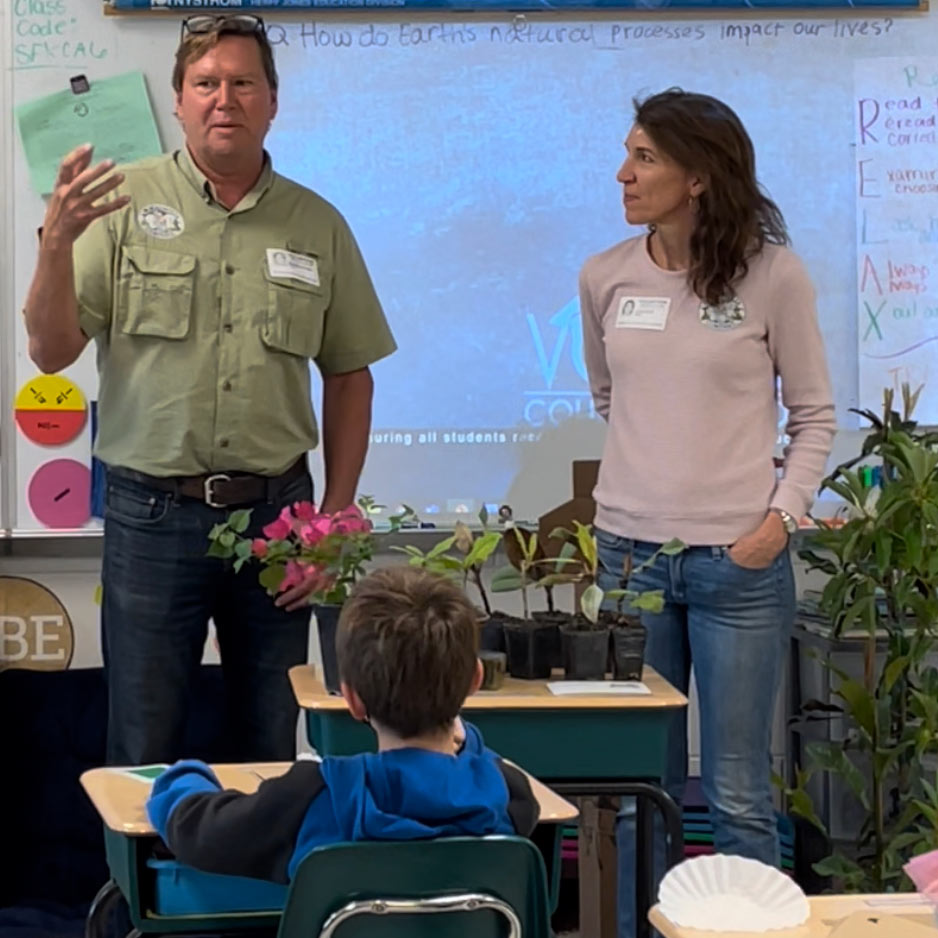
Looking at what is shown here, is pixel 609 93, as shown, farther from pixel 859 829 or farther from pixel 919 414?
pixel 859 829

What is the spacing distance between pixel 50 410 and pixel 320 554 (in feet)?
4.71

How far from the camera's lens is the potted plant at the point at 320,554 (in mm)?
2328

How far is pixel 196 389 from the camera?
8.48 feet

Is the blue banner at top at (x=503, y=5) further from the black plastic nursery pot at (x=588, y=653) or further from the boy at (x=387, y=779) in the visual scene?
the boy at (x=387, y=779)

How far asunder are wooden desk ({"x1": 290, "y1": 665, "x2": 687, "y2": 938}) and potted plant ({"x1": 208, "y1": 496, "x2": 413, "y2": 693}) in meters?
0.11

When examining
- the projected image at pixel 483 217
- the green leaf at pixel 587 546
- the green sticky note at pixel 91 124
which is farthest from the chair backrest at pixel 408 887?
the green sticky note at pixel 91 124

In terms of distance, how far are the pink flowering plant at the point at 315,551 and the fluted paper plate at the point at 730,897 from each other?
1065 millimetres

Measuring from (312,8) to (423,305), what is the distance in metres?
0.78

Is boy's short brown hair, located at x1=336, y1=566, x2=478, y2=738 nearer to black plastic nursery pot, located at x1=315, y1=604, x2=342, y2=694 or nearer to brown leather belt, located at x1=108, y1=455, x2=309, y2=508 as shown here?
black plastic nursery pot, located at x1=315, y1=604, x2=342, y2=694

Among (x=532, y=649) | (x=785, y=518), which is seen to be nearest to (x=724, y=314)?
(x=785, y=518)

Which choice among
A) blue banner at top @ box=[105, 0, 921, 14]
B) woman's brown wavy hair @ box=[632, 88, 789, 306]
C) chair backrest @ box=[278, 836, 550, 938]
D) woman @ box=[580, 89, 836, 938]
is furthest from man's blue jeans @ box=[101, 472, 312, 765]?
blue banner at top @ box=[105, 0, 921, 14]

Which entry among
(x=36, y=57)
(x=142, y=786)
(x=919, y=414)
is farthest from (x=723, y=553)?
(x=36, y=57)

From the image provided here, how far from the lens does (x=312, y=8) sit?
138 inches

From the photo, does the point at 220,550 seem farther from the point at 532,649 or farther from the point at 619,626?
the point at 619,626
